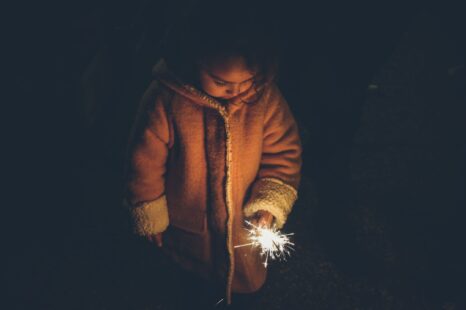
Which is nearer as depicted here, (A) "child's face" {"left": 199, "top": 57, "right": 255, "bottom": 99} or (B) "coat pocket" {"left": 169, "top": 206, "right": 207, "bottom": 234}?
(A) "child's face" {"left": 199, "top": 57, "right": 255, "bottom": 99}

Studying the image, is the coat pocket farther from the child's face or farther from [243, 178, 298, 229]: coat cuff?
the child's face

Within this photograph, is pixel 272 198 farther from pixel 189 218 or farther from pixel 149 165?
pixel 149 165

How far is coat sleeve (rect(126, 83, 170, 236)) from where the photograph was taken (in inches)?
62.1

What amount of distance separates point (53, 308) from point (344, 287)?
6.96 ft

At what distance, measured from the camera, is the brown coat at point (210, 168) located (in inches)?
61.4

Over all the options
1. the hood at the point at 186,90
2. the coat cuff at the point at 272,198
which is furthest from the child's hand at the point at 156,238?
the hood at the point at 186,90

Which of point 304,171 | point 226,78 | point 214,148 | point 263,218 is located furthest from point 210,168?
point 304,171

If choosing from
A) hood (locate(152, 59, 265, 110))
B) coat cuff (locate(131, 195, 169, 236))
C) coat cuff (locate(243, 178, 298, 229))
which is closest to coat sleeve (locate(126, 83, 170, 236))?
coat cuff (locate(131, 195, 169, 236))

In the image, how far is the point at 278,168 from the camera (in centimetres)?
182

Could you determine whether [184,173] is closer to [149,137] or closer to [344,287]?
[149,137]

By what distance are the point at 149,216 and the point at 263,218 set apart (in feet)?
1.88

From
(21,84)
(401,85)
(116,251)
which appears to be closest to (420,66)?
(401,85)

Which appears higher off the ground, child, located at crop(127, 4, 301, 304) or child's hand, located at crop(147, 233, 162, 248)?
child, located at crop(127, 4, 301, 304)

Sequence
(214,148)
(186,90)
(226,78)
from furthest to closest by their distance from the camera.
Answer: (214,148), (186,90), (226,78)
